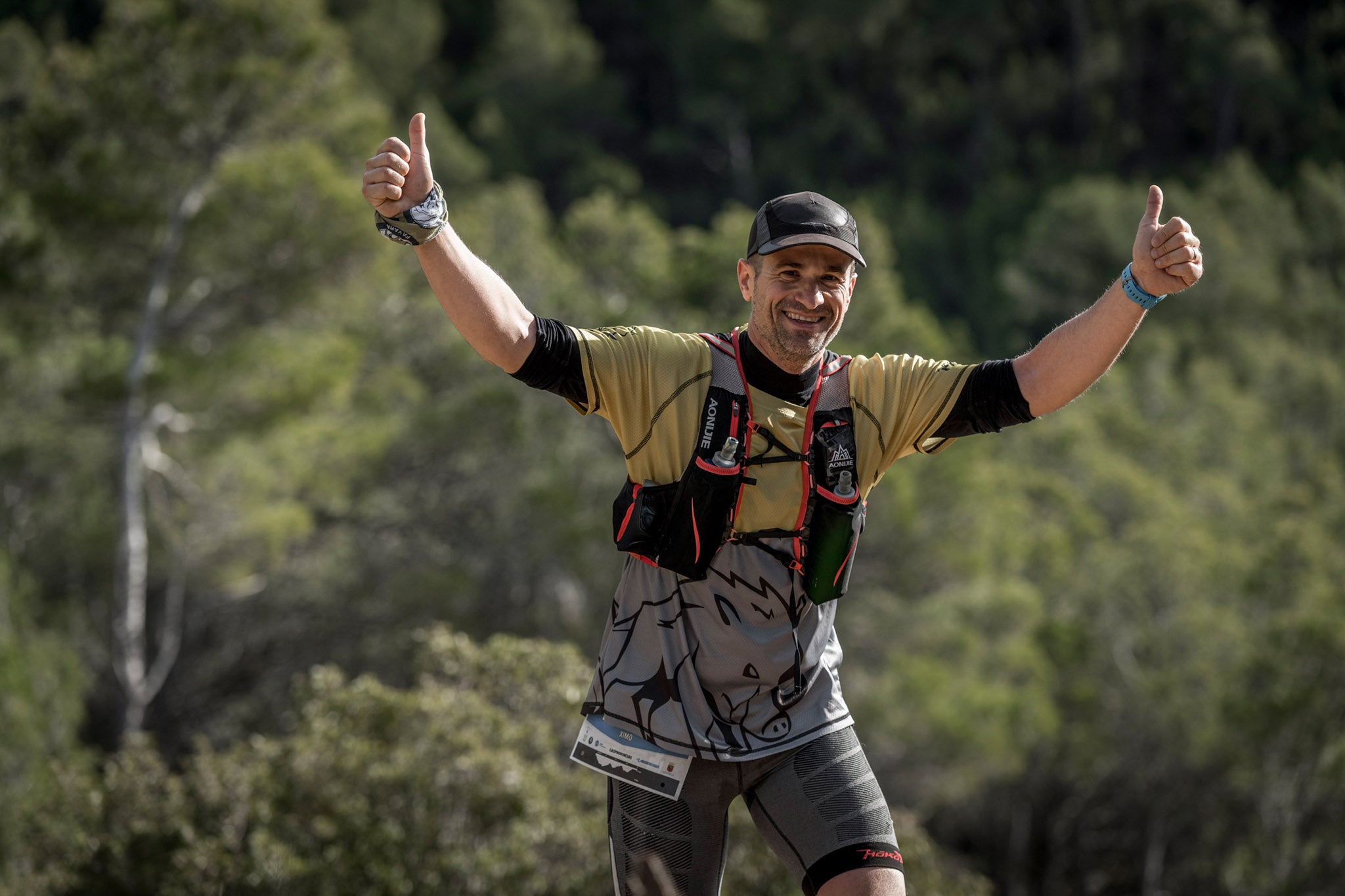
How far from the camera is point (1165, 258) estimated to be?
2439mm

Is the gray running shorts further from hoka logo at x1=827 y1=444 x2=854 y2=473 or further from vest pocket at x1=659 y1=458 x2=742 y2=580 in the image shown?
hoka logo at x1=827 y1=444 x2=854 y2=473

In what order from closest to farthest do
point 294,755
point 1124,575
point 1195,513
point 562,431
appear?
1. point 294,755
2. point 562,431
3. point 1124,575
4. point 1195,513

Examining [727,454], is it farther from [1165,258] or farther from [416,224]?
[1165,258]

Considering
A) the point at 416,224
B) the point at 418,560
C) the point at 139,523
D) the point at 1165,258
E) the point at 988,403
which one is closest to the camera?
the point at 416,224

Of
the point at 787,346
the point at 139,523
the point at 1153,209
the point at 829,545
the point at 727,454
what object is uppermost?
the point at 139,523

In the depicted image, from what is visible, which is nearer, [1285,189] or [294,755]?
→ [294,755]

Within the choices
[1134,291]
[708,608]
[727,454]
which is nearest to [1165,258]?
[1134,291]

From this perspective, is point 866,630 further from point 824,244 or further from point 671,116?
point 671,116

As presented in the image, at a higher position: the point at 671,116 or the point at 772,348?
the point at 671,116

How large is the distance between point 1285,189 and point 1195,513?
25375 mm

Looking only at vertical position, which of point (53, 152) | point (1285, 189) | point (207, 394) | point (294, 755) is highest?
point (1285, 189)

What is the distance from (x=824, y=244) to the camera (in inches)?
96.3

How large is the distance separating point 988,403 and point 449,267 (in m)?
1.04

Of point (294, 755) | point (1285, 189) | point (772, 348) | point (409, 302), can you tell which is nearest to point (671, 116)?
point (1285, 189)
